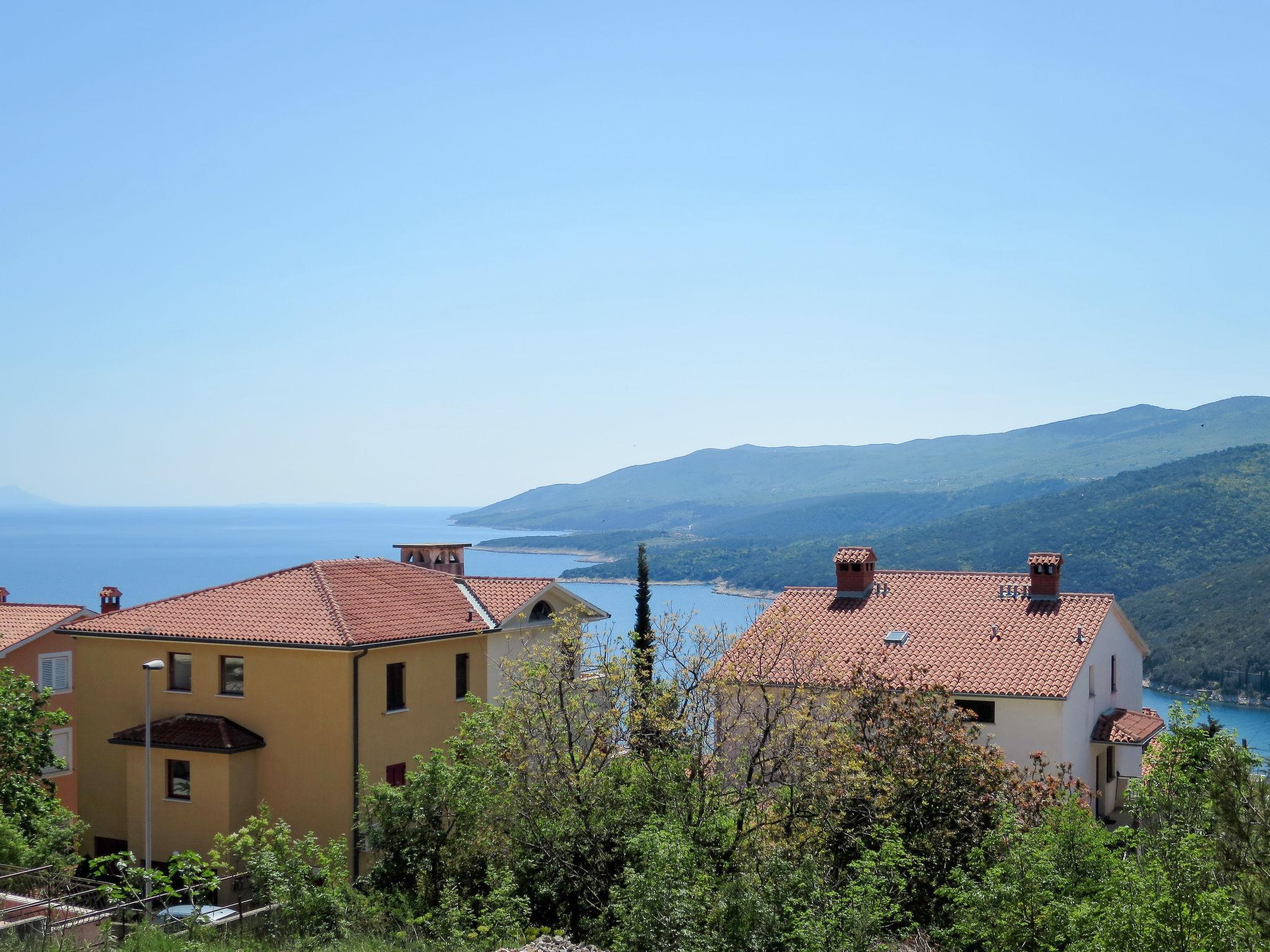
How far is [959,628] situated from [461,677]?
45.3 feet

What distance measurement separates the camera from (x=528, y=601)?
32406 mm

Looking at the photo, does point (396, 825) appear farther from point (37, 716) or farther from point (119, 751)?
point (119, 751)

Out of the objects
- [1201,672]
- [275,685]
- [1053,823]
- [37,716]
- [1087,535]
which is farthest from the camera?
[1087,535]

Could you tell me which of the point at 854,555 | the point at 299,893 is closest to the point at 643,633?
the point at 299,893

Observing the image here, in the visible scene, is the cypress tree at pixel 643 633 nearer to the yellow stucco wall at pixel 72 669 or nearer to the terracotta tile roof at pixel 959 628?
the terracotta tile roof at pixel 959 628

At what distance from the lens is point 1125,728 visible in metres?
31.4

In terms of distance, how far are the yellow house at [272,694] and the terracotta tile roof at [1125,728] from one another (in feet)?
47.3

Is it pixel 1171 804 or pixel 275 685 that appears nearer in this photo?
pixel 1171 804

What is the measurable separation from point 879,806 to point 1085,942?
790 cm

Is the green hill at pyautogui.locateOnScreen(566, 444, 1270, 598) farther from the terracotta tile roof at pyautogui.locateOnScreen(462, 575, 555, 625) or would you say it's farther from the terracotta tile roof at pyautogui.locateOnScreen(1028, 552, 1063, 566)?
the terracotta tile roof at pyautogui.locateOnScreen(462, 575, 555, 625)

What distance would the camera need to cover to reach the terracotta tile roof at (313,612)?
27969mm

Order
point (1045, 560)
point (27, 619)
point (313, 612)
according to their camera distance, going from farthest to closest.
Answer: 1. point (27, 619)
2. point (1045, 560)
3. point (313, 612)

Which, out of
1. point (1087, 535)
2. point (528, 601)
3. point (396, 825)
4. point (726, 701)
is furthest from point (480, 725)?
point (1087, 535)

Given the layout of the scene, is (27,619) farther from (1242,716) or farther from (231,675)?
(1242,716)
